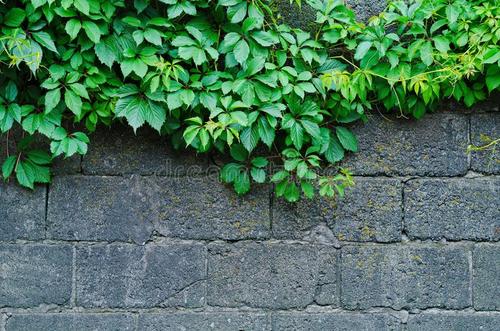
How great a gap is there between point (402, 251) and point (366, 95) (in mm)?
781

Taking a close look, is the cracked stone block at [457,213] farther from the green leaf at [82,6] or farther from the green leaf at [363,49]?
the green leaf at [82,6]

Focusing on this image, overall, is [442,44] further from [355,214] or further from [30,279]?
[30,279]

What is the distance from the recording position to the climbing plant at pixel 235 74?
9.10ft

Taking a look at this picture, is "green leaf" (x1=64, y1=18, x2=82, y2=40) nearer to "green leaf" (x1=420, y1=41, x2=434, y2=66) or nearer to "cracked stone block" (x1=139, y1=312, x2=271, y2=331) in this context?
"cracked stone block" (x1=139, y1=312, x2=271, y2=331)

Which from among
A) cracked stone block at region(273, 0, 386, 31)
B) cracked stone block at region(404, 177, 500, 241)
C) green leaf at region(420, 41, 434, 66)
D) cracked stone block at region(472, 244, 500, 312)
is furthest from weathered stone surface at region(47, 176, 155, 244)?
cracked stone block at region(472, 244, 500, 312)

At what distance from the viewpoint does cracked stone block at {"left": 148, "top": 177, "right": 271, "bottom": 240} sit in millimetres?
3020

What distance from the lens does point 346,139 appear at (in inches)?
118

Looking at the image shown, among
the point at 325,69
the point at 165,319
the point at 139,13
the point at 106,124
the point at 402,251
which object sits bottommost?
the point at 165,319

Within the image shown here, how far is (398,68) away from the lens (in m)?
2.90

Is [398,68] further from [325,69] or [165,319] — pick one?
[165,319]

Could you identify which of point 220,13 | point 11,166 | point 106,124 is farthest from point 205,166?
point 11,166

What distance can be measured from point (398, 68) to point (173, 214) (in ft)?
4.19

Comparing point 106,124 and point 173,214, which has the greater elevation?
point 106,124

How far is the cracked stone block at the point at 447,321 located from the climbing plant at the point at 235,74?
0.75 m
